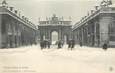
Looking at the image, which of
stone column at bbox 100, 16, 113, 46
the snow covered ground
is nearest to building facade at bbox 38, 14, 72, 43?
stone column at bbox 100, 16, 113, 46

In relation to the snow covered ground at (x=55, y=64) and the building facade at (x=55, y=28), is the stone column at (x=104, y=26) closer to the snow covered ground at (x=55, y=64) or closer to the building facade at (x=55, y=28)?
the snow covered ground at (x=55, y=64)

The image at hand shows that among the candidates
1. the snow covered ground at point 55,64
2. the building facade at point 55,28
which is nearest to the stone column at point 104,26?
the snow covered ground at point 55,64

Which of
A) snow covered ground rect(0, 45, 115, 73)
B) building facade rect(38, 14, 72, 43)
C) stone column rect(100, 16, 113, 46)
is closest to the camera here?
snow covered ground rect(0, 45, 115, 73)

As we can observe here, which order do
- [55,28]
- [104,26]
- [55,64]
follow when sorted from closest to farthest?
1. [55,64]
2. [104,26]
3. [55,28]

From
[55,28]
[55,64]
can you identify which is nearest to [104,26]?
[55,64]

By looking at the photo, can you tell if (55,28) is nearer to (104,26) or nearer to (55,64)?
(104,26)

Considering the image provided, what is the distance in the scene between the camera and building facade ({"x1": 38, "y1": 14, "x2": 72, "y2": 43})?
56.0 meters

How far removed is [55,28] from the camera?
58938 millimetres

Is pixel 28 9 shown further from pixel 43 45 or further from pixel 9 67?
pixel 43 45

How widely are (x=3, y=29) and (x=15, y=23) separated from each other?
3.19 meters

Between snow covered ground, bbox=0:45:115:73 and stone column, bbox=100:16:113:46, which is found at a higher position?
stone column, bbox=100:16:113:46

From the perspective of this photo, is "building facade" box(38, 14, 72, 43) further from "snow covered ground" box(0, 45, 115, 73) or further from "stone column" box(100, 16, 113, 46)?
"snow covered ground" box(0, 45, 115, 73)

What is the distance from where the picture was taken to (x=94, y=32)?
102 ft

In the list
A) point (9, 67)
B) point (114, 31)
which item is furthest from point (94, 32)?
point (9, 67)
